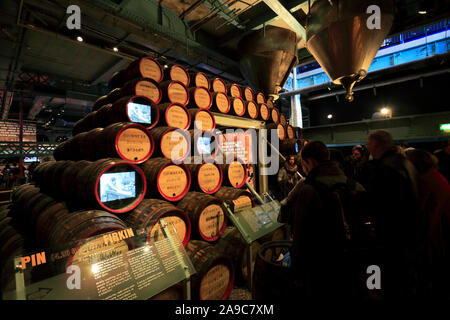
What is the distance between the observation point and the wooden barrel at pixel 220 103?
4.40 m

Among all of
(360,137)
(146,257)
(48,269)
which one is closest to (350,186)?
(146,257)

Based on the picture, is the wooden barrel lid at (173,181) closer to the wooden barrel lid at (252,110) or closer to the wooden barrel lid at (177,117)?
the wooden barrel lid at (177,117)

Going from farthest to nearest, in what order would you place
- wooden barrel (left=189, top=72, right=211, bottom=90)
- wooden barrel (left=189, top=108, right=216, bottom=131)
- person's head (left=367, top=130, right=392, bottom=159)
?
wooden barrel (left=189, top=72, right=211, bottom=90), wooden barrel (left=189, top=108, right=216, bottom=131), person's head (left=367, top=130, right=392, bottom=159)

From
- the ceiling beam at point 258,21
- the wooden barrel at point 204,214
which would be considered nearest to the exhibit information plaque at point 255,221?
the wooden barrel at point 204,214

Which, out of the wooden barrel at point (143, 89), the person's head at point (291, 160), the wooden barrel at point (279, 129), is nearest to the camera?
the wooden barrel at point (143, 89)

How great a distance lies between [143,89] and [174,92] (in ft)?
1.91

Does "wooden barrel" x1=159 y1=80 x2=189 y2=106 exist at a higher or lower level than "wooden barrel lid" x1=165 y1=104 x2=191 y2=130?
higher

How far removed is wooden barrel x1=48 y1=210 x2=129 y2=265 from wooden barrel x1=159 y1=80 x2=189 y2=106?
Result: 238cm

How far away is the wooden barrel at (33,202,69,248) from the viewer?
2.11m

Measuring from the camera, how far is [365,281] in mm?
1698

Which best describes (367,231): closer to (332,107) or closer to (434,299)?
(434,299)

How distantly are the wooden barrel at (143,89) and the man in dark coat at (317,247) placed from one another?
2.88 metres

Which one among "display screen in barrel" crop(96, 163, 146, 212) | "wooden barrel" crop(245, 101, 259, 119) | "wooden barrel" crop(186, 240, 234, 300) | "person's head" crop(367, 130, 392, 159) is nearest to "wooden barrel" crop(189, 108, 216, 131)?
"wooden barrel" crop(245, 101, 259, 119)

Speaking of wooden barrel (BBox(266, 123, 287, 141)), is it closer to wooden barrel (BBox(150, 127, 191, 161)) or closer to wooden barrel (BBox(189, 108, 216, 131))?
wooden barrel (BBox(189, 108, 216, 131))
